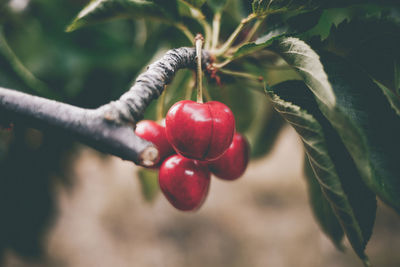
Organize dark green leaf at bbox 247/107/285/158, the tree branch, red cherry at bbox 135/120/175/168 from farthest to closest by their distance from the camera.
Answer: dark green leaf at bbox 247/107/285/158 → red cherry at bbox 135/120/175/168 → the tree branch

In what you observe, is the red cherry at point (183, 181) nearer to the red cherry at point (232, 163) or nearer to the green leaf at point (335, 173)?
the red cherry at point (232, 163)

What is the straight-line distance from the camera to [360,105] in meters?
0.41

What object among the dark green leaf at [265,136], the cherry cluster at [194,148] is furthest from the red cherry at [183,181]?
the dark green leaf at [265,136]

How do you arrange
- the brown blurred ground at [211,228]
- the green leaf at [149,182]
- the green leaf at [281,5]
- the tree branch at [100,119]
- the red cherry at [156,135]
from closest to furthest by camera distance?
the tree branch at [100,119] → the green leaf at [281,5] → the red cherry at [156,135] → the green leaf at [149,182] → the brown blurred ground at [211,228]

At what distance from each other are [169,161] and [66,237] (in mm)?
2817

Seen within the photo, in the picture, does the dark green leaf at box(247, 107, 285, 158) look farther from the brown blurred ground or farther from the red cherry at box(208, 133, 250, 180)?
the brown blurred ground

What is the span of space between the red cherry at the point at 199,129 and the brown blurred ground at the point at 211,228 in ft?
6.85

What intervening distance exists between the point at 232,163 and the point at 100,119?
38cm

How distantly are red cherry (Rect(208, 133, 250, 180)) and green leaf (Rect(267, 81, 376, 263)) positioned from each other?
19cm

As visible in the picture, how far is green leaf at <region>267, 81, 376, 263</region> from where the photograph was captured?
1.19 ft

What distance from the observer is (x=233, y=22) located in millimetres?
898

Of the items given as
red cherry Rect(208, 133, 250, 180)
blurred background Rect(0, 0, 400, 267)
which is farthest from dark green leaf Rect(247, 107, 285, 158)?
red cherry Rect(208, 133, 250, 180)

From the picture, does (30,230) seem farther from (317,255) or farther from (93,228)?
(317,255)

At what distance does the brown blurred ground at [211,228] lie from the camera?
2.57m
